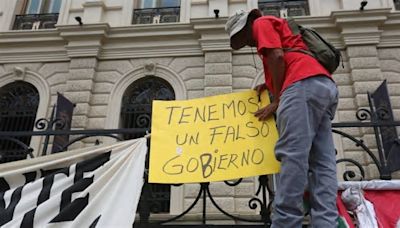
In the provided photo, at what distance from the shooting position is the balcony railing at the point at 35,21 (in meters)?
12.0

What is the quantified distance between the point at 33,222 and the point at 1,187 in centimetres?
70

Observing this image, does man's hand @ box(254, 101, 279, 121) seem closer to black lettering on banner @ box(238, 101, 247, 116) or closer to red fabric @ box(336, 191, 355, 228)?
black lettering on banner @ box(238, 101, 247, 116)

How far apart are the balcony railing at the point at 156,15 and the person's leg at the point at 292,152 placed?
9.50 metres

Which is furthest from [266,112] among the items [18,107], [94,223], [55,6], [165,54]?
[55,6]

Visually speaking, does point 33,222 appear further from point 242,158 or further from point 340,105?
point 340,105

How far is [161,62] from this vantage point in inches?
427

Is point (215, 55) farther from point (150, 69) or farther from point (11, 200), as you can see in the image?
point (11, 200)

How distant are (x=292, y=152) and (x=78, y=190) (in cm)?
181

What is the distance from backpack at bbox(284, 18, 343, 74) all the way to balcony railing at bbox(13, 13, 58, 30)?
10764 millimetres

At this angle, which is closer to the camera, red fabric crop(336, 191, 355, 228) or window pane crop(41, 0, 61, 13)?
red fabric crop(336, 191, 355, 228)

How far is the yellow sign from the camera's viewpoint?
9.88 feet

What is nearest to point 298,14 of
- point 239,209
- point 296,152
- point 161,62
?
point 161,62

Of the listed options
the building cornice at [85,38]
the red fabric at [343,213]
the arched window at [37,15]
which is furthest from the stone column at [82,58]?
the red fabric at [343,213]

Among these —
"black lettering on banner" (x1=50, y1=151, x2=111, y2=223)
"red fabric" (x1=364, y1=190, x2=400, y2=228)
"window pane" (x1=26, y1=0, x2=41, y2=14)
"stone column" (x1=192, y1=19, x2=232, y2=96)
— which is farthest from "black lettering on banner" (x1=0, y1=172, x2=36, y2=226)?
"window pane" (x1=26, y1=0, x2=41, y2=14)
